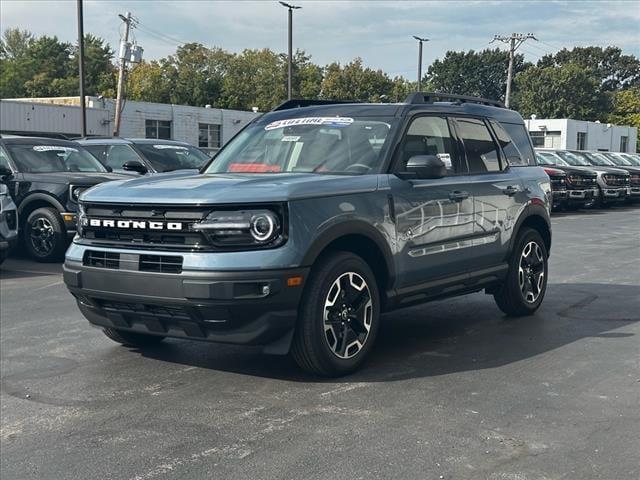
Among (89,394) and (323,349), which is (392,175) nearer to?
(323,349)

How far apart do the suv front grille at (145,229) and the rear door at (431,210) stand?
1.55 m

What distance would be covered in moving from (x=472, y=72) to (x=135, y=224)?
98.4 meters

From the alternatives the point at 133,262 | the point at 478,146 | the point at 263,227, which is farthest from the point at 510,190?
the point at 133,262

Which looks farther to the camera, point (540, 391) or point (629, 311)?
point (629, 311)

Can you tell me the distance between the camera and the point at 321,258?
5.10 metres

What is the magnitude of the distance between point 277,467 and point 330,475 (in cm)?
28

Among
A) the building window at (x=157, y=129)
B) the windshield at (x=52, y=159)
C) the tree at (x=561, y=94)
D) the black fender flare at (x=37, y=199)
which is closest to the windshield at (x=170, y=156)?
the windshield at (x=52, y=159)

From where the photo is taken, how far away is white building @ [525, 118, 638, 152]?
64.0 m

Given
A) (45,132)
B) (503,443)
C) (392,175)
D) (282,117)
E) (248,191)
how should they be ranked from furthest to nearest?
(45,132) < (282,117) < (392,175) < (248,191) < (503,443)

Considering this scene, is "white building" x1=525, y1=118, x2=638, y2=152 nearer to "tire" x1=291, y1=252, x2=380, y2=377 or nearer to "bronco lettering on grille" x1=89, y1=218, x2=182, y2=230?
"tire" x1=291, y1=252, x2=380, y2=377

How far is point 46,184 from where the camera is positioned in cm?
1156

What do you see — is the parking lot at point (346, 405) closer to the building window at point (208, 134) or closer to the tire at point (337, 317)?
the tire at point (337, 317)

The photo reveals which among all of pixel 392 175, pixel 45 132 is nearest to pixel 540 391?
pixel 392 175

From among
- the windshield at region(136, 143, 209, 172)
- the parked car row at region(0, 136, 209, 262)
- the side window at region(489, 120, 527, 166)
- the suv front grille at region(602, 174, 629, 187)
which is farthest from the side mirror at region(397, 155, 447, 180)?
the suv front grille at region(602, 174, 629, 187)
